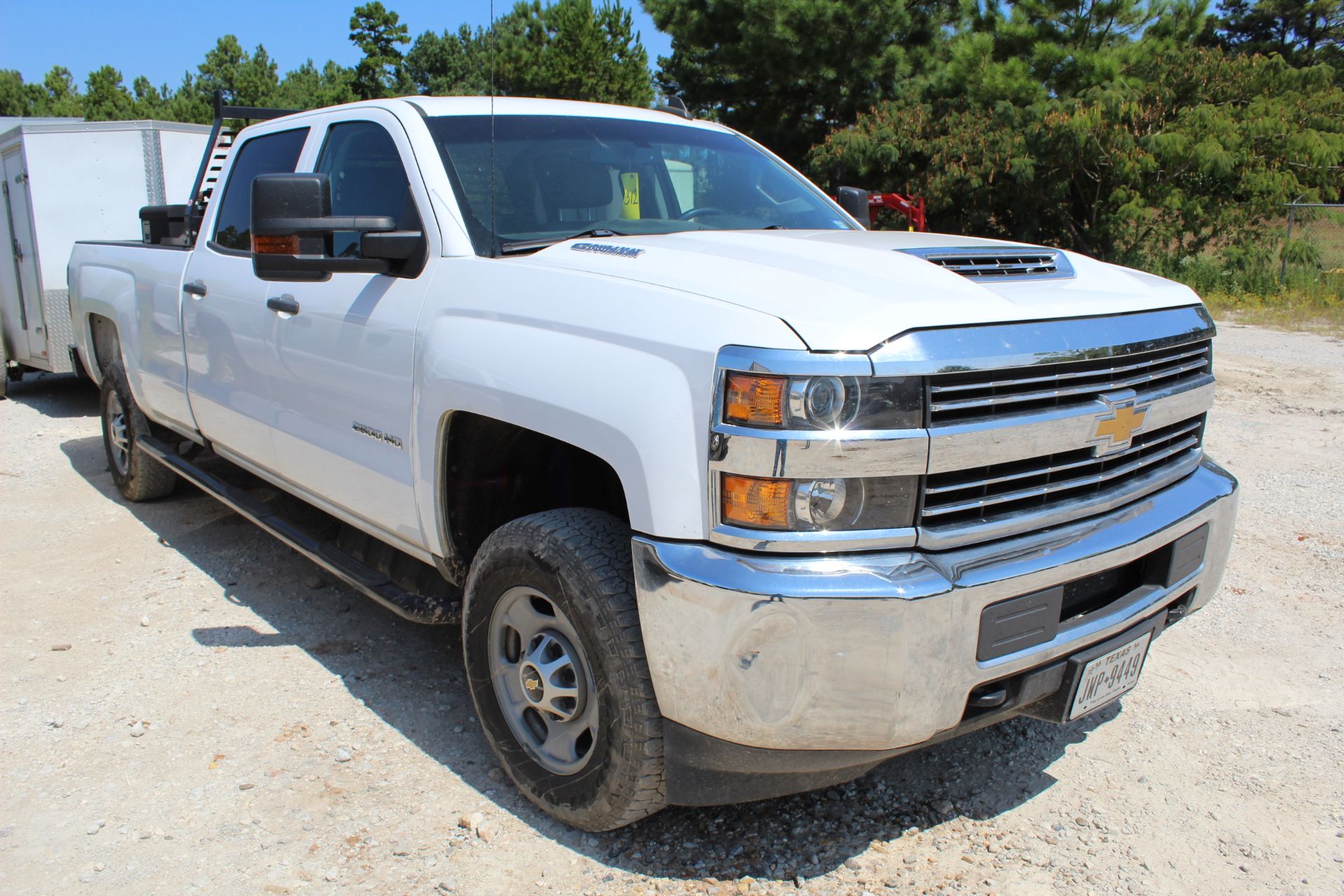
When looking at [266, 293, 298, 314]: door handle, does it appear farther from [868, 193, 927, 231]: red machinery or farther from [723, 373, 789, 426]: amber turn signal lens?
[868, 193, 927, 231]: red machinery

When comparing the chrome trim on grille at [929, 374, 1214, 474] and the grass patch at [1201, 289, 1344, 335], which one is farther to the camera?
the grass patch at [1201, 289, 1344, 335]

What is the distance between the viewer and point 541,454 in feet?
10.1

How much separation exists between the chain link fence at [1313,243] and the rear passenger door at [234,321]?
16013mm

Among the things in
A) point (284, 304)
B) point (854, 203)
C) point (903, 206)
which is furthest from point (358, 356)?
point (903, 206)

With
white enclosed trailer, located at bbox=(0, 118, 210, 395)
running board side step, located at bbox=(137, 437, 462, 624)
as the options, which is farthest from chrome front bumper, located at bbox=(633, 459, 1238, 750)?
white enclosed trailer, located at bbox=(0, 118, 210, 395)

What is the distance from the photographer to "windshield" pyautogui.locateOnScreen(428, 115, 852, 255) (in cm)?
323

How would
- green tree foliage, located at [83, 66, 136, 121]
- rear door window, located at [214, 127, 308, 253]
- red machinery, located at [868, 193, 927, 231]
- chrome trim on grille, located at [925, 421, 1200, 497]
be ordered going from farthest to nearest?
green tree foliage, located at [83, 66, 136, 121] → red machinery, located at [868, 193, 927, 231] → rear door window, located at [214, 127, 308, 253] → chrome trim on grille, located at [925, 421, 1200, 497]

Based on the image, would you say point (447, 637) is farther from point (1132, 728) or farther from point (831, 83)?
point (831, 83)

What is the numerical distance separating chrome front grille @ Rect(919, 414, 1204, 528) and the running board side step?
5.25 feet

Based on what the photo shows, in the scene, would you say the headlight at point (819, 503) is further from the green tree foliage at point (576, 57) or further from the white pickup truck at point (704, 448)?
the green tree foliage at point (576, 57)

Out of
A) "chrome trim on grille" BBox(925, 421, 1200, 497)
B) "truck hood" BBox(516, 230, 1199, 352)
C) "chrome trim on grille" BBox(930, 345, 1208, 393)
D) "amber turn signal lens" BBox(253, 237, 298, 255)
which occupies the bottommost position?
"chrome trim on grille" BBox(925, 421, 1200, 497)

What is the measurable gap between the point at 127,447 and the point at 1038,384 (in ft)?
17.0

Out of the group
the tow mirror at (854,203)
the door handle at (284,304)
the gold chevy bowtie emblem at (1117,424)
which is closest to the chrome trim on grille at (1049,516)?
the gold chevy bowtie emblem at (1117,424)

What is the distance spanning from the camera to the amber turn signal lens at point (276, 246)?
10.5 feet
